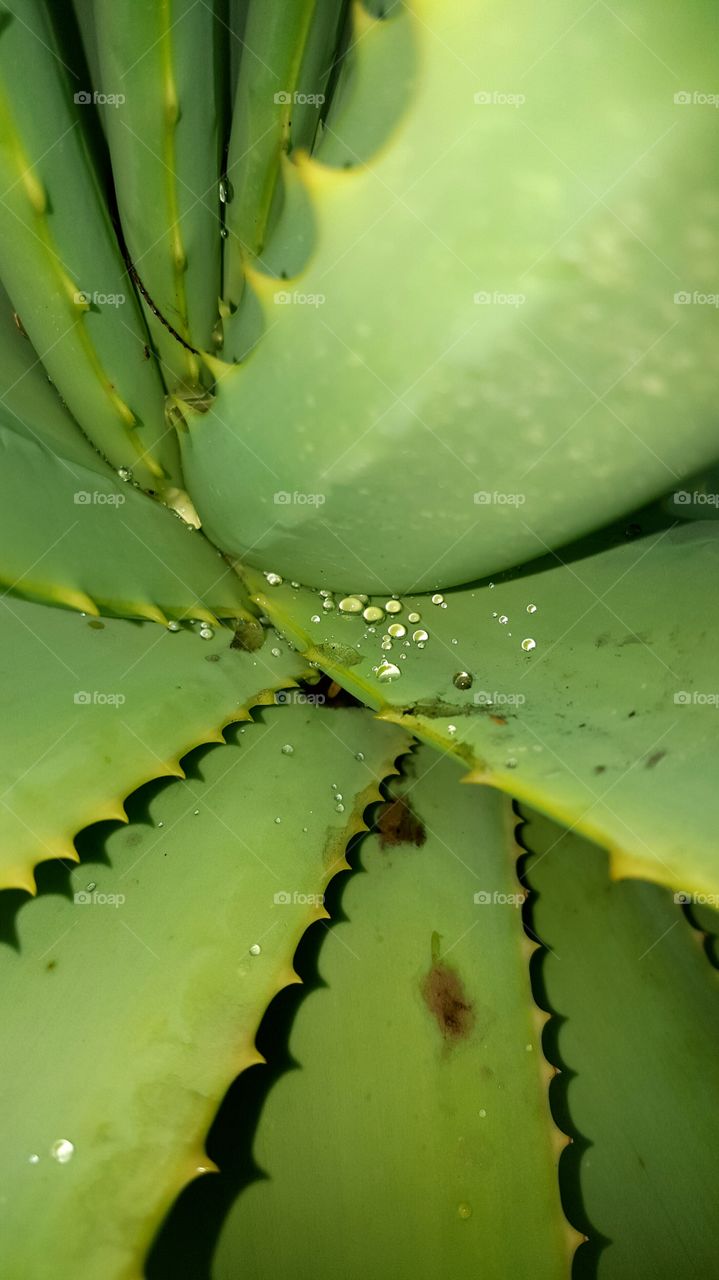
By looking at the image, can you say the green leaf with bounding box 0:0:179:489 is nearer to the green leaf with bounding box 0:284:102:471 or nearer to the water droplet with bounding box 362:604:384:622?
the green leaf with bounding box 0:284:102:471

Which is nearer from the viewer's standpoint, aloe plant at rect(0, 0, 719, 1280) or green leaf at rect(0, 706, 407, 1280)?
aloe plant at rect(0, 0, 719, 1280)

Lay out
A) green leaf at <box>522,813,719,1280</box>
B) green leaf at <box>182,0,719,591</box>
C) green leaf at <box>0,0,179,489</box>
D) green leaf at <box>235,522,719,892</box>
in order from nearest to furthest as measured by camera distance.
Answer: green leaf at <box>182,0,719,591</box> < green leaf at <box>235,522,719,892</box> < green leaf at <box>0,0,179,489</box> < green leaf at <box>522,813,719,1280</box>

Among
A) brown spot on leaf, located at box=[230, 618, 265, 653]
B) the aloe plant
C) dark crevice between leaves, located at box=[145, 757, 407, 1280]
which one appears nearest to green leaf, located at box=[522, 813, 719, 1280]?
the aloe plant

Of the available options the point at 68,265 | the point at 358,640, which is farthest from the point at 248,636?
the point at 68,265

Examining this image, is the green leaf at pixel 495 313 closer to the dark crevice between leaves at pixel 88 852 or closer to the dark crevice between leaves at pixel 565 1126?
the dark crevice between leaves at pixel 88 852

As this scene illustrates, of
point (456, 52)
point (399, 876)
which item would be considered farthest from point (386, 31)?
point (399, 876)

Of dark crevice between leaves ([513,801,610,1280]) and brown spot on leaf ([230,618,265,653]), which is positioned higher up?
brown spot on leaf ([230,618,265,653])

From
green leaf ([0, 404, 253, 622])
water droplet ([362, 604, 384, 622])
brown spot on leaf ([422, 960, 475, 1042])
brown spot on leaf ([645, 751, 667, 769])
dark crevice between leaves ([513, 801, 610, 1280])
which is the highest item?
green leaf ([0, 404, 253, 622])

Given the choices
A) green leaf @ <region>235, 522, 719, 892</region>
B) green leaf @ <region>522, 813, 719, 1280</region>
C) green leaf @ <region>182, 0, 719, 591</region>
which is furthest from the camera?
green leaf @ <region>522, 813, 719, 1280</region>
